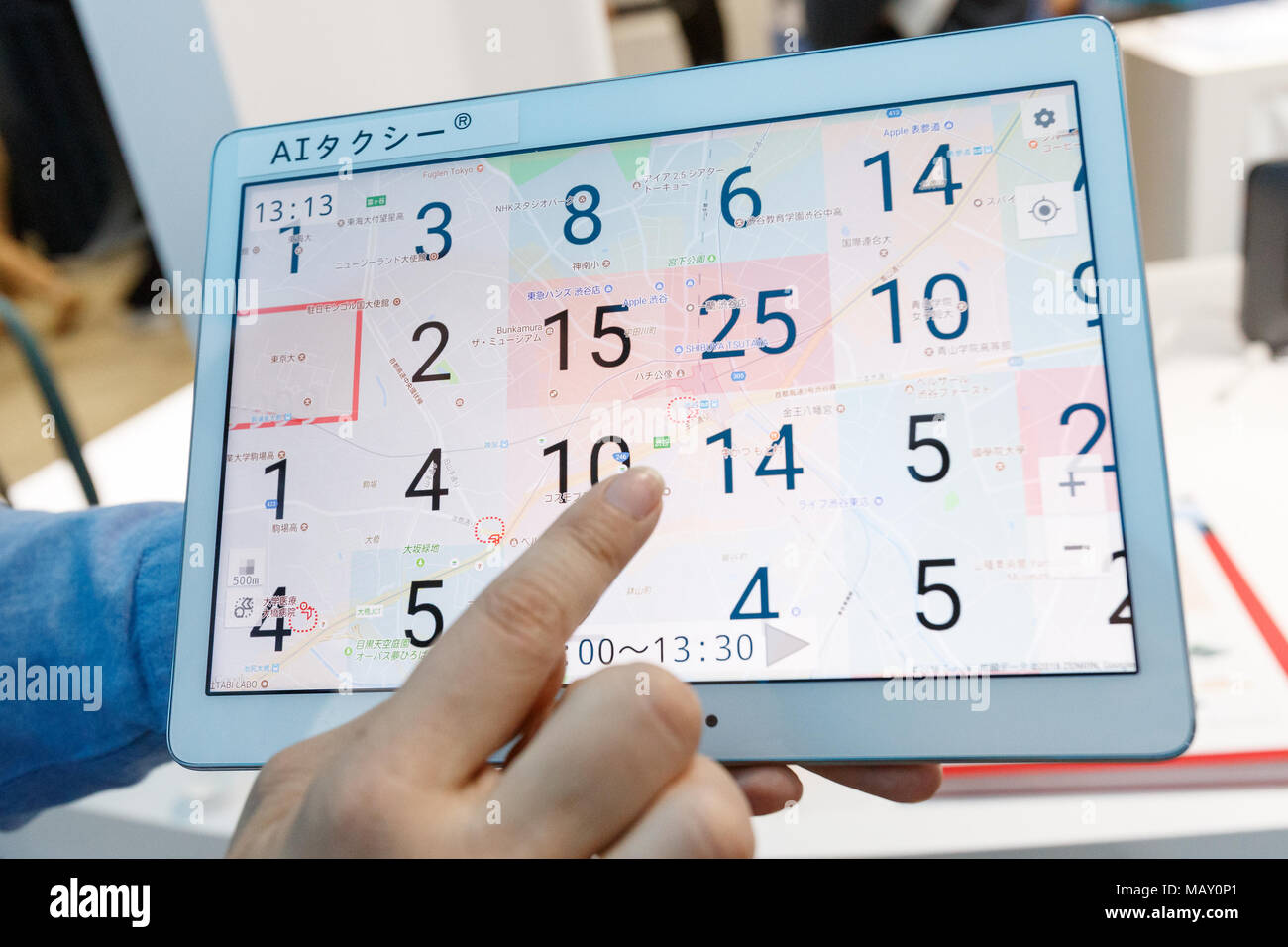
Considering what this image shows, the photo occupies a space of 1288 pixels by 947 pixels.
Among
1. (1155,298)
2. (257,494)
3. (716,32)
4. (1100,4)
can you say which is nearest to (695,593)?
(257,494)

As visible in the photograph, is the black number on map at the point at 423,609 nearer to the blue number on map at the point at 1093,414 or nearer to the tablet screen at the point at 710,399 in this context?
the tablet screen at the point at 710,399

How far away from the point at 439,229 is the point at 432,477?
0.15 meters

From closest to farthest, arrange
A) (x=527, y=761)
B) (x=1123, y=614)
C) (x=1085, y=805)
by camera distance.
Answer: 1. (x=527, y=761)
2. (x=1123, y=614)
3. (x=1085, y=805)

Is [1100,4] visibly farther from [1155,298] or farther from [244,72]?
[244,72]

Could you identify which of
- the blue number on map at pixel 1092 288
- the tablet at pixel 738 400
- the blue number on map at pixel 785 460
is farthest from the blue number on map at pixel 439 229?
the blue number on map at pixel 1092 288

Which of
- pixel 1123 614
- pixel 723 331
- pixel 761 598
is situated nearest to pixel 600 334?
pixel 723 331

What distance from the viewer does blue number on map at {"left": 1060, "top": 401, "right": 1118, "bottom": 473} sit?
433 mm

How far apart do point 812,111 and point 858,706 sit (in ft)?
1.06

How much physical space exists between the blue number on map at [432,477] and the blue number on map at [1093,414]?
0.33m

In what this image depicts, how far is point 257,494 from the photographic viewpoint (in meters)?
0.49

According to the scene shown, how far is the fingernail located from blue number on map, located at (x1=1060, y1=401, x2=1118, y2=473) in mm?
234

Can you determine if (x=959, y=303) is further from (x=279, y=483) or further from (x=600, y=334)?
(x=279, y=483)

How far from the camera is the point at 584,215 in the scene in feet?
1.60

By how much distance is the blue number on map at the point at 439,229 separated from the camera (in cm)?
50
